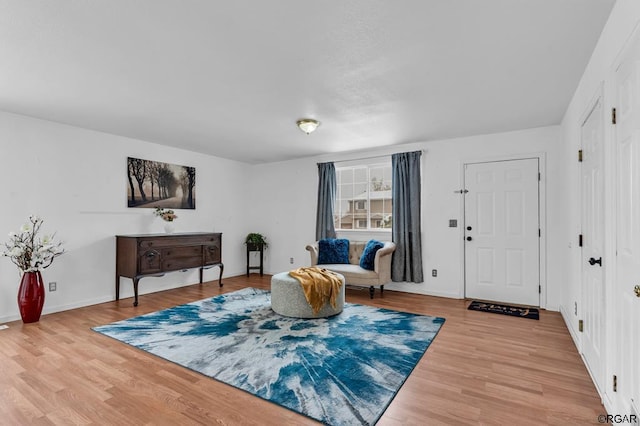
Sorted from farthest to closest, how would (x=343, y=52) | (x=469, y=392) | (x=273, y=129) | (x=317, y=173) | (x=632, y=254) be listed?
(x=317, y=173)
(x=273, y=129)
(x=343, y=52)
(x=469, y=392)
(x=632, y=254)

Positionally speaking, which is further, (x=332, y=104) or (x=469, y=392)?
(x=332, y=104)

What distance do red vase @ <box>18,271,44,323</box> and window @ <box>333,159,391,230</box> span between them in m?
4.23

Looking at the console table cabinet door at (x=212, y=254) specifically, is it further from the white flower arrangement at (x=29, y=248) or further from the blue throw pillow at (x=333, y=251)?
the white flower arrangement at (x=29, y=248)

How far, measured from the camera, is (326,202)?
589 centimetres

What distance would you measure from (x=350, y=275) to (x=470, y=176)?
2.30 metres

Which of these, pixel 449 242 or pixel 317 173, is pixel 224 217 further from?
pixel 449 242

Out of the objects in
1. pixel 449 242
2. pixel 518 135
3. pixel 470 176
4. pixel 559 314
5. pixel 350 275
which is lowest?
pixel 559 314

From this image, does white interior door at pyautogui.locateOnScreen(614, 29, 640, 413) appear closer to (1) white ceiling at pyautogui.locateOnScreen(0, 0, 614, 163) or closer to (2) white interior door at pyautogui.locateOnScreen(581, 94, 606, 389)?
(2) white interior door at pyautogui.locateOnScreen(581, 94, 606, 389)

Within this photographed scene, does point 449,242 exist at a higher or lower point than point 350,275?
higher

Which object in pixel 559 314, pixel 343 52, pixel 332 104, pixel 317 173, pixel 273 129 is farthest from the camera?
pixel 317 173

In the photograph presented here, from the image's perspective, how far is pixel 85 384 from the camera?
7.48 ft

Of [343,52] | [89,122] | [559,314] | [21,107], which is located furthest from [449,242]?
[21,107]

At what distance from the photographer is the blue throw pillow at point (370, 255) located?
4.86 meters

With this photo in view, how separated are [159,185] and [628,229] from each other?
558 centimetres
